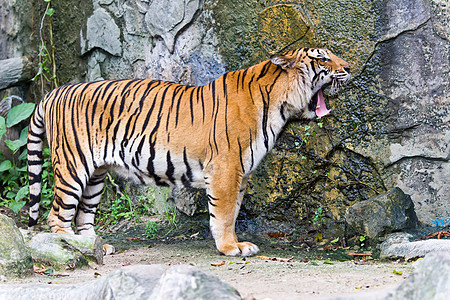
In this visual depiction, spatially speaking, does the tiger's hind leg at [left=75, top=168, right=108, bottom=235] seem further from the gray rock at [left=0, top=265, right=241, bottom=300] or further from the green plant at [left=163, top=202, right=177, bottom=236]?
the gray rock at [left=0, top=265, right=241, bottom=300]

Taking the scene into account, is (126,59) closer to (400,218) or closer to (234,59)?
(234,59)

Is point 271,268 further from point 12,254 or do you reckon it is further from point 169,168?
point 12,254

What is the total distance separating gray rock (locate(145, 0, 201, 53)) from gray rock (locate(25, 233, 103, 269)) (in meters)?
2.86

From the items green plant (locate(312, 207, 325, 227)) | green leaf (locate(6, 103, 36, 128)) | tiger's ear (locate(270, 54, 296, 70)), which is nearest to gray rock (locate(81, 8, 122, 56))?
green leaf (locate(6, 103, 36, 128))

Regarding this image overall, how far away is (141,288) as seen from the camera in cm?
257

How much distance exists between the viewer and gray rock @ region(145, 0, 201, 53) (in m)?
6.25

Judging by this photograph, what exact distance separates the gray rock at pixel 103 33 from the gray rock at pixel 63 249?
10.6 feet

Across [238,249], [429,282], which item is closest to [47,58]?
[238,249]

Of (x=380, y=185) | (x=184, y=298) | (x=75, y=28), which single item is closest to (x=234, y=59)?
(x=380, y=185)

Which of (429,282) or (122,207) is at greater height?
(429,282)

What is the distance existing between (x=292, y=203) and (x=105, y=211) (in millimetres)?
2596

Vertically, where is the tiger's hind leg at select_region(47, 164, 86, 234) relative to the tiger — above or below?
below

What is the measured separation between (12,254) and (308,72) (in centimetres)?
294

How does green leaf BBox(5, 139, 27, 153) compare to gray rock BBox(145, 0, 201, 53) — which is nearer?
gray rock BBox(145, 0, 201, 53)
